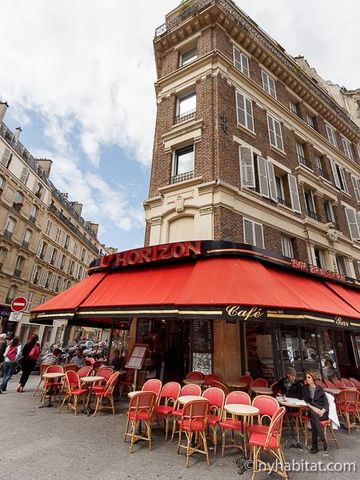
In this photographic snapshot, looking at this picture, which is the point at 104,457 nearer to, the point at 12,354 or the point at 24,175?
the point at 12,354

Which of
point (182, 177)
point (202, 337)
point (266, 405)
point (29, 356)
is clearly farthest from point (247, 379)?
point (182, 177)

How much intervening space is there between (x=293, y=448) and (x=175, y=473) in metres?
2.76

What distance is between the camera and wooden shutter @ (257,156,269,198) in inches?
428

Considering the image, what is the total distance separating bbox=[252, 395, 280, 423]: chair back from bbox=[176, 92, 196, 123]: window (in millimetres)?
10668

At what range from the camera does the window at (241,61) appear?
42.1ft

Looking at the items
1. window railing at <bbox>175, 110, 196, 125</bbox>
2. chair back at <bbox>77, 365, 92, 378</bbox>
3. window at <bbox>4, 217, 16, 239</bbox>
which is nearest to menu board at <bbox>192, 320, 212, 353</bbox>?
chair back at <bbox>77, 365, 92, 378</bbox>

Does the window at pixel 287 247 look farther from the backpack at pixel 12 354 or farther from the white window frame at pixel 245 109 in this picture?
the backpack at pixel 12 354

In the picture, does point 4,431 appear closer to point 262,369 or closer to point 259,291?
point 259,291

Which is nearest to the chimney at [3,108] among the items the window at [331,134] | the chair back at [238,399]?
the window at [331,134]

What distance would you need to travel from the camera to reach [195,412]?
15.7 feet

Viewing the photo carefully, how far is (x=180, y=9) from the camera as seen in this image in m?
14.1

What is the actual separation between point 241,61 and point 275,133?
417 centimetres

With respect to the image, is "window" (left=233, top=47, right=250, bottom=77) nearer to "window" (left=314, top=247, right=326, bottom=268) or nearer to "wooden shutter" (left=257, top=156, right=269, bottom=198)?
"wooden shutter" (left=257, top=156, right=269, bottom=198)

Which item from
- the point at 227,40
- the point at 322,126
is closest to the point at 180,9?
A: the point at 227,40
